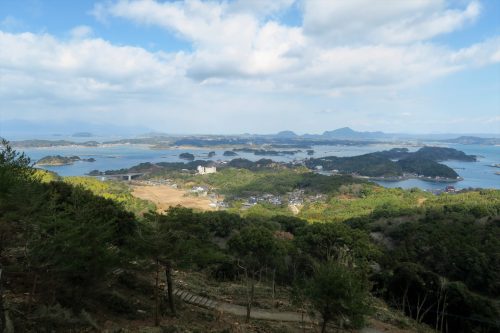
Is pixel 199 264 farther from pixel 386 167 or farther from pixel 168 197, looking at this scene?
pixel 386 167

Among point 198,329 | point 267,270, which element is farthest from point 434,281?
point 198,329

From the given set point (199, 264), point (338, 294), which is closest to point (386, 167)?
point (199, 264)

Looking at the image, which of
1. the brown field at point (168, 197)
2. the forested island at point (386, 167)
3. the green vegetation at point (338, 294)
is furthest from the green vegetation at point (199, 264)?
the forested island at point (386, 167)

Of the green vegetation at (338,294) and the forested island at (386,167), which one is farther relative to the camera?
the forested island at (386,167)

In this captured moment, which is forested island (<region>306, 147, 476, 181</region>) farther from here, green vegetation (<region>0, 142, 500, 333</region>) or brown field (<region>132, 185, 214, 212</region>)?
green vegetation (<region>0, 142, 500, 333</region>)

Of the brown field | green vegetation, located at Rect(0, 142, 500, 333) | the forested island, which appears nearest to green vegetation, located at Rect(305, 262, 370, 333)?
green vegetation, located at Rect(0, 142, 500, 333)

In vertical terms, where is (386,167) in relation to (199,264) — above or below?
below

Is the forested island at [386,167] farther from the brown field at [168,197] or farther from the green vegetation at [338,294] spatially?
the green vegetation at [338,294]

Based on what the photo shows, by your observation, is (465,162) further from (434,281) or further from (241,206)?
(434,281)

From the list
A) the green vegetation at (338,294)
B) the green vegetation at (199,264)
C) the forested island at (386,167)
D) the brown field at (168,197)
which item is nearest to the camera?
the green vegetation at (199,264)
